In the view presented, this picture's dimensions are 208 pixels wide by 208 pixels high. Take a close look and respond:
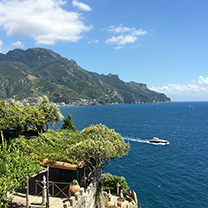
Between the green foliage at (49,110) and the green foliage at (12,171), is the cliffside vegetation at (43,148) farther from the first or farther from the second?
the green foliage at (49,110)

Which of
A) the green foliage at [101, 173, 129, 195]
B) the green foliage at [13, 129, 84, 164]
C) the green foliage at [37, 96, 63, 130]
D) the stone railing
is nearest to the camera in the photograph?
the stone railing

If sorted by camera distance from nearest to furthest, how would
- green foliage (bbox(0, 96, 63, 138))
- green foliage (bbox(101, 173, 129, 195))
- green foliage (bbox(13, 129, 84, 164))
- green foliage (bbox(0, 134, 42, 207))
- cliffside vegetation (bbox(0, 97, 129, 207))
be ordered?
green foliage (bbox(0, 134, 42, 207))
cliffside vegetation (bbox(0, 97, 129, 207))
green foliage (bbox(13, 129, 84, 164))
green foliage (bbox(0, 96, 63, 138))
green foliage (bbox(101, 173, 129, 195))

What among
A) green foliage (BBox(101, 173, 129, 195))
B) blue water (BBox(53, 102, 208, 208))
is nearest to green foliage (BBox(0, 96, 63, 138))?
green foliage (BBox(101, 173, 129, 195))

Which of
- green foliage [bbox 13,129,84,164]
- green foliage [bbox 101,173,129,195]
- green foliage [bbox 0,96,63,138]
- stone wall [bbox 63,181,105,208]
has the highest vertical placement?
green foliage [bbox 0,96,63,138]

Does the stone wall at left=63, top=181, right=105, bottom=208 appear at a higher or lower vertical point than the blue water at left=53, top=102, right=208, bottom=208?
higher

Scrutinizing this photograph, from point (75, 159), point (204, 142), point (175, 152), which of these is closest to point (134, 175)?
point (175, 152)

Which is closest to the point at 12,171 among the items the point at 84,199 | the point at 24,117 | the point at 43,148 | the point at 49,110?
the point at 84,199

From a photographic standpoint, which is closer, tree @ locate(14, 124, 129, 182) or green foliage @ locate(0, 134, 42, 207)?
green foliage @ locate(0, 134, 42, 207)

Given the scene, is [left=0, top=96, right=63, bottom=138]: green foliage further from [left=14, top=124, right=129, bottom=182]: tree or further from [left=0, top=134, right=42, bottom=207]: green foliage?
[left=0, top=134, right=42, bottom=207]: green foliage

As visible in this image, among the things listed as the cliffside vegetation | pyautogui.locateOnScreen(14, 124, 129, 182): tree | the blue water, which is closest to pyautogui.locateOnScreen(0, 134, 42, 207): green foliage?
the cliffside vegetation

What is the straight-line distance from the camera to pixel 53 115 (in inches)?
1125

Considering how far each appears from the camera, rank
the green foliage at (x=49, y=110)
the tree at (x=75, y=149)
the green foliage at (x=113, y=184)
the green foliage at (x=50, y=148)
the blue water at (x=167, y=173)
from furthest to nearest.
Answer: the blue water at (x=167, y=173), the green foliage at (x=49, y=110), the green foliage at (x=113, y=184), the tree at (x=75, y=149), the green foliage at (x=50, y=148)

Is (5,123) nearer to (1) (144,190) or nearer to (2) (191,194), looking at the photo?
(1) (144,190)

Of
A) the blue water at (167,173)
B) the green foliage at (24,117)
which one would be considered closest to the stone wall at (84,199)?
the green foliage at (24,117)
